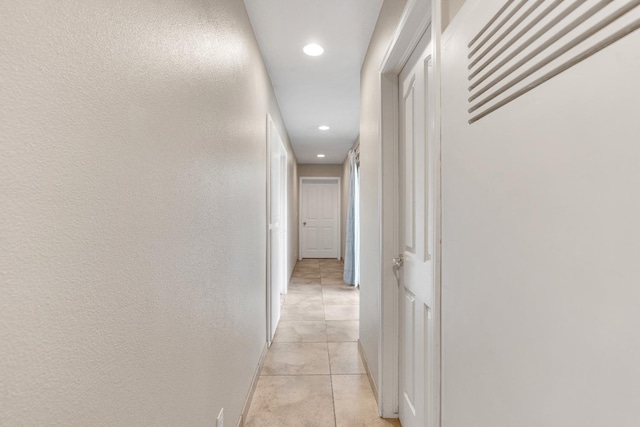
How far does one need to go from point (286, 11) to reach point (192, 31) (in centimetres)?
114

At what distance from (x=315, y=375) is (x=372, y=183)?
146 centimetres

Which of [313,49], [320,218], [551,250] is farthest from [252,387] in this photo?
[320,218]

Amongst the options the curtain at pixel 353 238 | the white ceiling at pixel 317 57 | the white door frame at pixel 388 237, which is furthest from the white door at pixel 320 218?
the white door frame at pixel 388 237

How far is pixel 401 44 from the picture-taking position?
1614mm

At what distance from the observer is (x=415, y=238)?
5.31 ft

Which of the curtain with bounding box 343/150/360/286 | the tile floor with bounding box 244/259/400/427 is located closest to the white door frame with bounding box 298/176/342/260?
the curtain with bounding box 343/150/360/286

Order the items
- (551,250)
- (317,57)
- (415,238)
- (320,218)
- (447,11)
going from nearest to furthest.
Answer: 1. (551,250)
2. (447,11)
3. (415,238)
4. (317,57)
5. (320,218)

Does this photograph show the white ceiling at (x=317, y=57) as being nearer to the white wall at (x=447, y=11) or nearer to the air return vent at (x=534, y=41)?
the white wall at (x=447, y=11)

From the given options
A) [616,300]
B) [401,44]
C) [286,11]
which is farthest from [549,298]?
[286,11]

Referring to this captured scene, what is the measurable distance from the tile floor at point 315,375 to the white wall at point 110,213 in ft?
2.60

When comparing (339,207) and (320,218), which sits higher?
(339,207)

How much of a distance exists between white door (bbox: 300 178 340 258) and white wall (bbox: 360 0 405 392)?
5.65 m

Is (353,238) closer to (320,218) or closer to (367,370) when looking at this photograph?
(320,218)

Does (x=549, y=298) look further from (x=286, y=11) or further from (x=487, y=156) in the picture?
(x=286, y=11)
